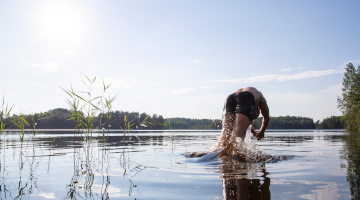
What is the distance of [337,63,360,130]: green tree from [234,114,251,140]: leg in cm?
4598

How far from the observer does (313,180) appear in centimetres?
307

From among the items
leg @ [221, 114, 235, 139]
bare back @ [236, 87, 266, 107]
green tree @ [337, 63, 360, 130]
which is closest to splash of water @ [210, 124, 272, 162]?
leg @ [221, 114, 235, 139]

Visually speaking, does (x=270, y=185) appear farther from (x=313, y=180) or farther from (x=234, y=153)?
(x=234, y=153)

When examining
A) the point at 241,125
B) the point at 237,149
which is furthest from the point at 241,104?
the point at 237,149

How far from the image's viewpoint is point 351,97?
42438 mm

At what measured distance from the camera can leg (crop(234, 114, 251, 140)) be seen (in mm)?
5137

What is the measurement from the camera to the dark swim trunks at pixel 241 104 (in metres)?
5.34

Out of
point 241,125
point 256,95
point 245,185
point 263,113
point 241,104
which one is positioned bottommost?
point 245,185

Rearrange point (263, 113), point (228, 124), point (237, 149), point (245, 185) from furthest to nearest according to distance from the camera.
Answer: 1. point (263, 113)
2. point (228, 124)
3. point (237, 149)
4. point (245, 185)

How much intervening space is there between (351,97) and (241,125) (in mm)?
47329

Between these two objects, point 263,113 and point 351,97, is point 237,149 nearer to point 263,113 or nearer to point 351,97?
point 263,113

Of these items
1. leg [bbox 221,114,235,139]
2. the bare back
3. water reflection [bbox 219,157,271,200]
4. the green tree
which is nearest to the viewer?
water reflection [bbox 219,157,271,200]

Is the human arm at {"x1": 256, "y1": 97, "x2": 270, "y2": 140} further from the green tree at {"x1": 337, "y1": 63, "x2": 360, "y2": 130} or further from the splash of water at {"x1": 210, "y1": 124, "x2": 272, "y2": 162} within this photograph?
the green tree at {"x1": 337, "y1": 63, "x2": 360, "y2": 130}

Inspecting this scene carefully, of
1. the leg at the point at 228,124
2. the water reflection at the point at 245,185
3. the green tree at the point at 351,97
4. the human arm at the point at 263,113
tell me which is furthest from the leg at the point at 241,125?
the green tree at the point at 351,97
